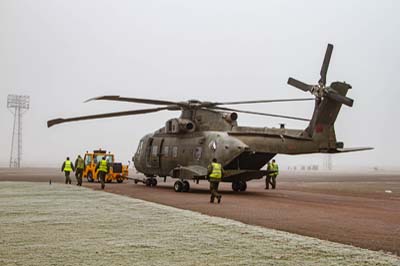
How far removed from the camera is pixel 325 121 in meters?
21.0

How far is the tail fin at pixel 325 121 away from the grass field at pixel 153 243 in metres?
10.2

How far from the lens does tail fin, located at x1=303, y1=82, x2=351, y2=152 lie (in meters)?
20.8

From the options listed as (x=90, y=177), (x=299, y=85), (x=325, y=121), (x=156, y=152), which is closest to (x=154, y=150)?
(x=156, y=152)

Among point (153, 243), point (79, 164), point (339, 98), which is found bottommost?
point (153, 243)

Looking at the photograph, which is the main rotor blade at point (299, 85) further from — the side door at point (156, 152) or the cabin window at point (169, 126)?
the side door at point (156, 152)

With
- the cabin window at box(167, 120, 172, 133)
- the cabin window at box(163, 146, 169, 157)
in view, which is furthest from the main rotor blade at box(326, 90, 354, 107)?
the cabin window at box(163, 146, 169, 157)

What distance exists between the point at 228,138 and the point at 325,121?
454cm

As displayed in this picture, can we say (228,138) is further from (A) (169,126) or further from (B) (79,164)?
(B) (79,164)

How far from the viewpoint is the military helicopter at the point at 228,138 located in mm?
20942

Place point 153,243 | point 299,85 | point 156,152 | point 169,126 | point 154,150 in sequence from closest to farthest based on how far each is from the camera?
point 153,243 → point 299,85 → point 169,126 → point 156,152 → point 154,150

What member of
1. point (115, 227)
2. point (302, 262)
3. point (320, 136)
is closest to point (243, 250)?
point (302, 262)

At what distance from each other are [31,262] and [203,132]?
17.3 m

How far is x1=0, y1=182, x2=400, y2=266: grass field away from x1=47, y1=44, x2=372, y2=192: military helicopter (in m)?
9.70

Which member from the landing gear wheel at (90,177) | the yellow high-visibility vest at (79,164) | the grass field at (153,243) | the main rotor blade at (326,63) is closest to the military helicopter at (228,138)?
the main rotor blade at (326,63)
